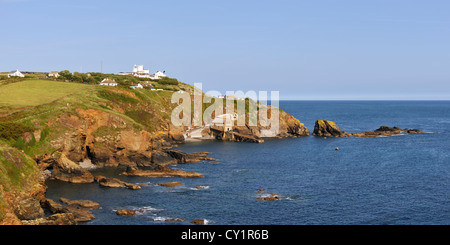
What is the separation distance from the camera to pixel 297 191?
72125mm

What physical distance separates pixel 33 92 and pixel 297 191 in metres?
86.1

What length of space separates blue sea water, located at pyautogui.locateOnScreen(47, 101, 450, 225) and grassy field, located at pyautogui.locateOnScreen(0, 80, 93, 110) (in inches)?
1428

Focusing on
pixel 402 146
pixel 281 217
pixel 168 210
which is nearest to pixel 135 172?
pixel 168 210

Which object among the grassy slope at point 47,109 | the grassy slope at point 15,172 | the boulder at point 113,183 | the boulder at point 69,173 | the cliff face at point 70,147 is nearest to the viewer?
the grassy slope at point 15,172

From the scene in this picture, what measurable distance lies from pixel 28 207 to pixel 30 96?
69.9m

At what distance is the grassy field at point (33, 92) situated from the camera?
4109 inches

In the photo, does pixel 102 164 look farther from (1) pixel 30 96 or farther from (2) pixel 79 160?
(1) pixel 30 96

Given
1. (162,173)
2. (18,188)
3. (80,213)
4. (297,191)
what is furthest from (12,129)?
(297,191)

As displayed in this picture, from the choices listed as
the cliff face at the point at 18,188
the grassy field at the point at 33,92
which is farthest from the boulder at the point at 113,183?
the grassy field at the point at 33,92

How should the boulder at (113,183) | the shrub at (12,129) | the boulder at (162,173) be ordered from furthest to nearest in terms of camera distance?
the boulder at (162,173) → the shrub at (12,129) → the boulder at (113,183)

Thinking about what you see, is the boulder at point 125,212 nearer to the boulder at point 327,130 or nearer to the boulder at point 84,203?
the boulder at point 84,203

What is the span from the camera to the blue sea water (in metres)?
57.0

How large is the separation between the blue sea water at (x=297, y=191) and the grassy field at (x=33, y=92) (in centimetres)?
3627

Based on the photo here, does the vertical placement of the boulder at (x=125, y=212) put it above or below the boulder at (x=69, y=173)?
below
